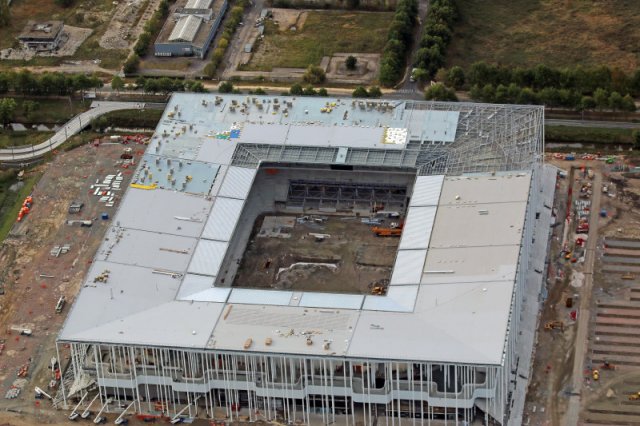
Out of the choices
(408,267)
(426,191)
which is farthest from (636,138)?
(408,267)

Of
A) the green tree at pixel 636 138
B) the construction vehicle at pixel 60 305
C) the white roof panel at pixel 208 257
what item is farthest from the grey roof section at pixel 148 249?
the green tree at pixel 636 138

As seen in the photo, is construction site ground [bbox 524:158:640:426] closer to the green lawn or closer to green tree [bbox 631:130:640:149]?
green tree [bbox 631:130:640:149]

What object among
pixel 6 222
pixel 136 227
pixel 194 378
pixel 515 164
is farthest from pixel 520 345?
pixel 6 222

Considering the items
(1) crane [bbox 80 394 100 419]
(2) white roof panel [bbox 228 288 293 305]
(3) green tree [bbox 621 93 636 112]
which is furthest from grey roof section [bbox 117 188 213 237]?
(3) green tree [bbox 621 93 636 112]

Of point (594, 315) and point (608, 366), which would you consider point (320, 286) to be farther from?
point (608, 366)

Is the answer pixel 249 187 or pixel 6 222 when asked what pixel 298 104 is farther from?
pixel 6 222

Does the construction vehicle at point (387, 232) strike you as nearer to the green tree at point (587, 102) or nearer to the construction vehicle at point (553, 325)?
the construction vehicle at point (553, 325)

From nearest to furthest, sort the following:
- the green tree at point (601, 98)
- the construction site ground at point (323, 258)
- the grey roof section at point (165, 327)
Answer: the grey roof section at point (165, 327)
the construction site ground at point (323, 258)
the green tree at point (601, 98)
